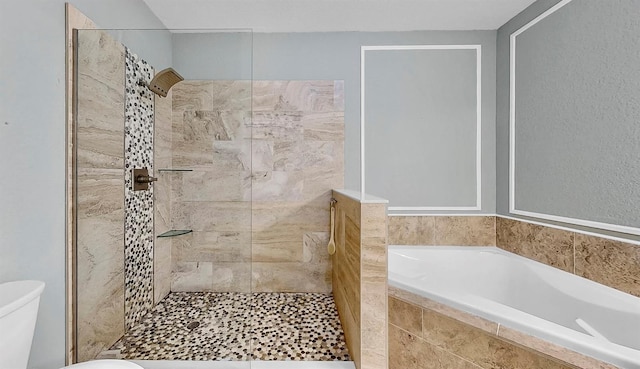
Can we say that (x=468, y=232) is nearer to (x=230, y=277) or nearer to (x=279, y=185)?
(x=279, y=185)

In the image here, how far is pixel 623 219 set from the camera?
1.60 metres

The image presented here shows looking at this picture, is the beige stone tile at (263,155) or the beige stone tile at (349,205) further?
the beige stone tile at (263,155)

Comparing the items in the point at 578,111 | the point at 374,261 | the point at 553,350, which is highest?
the point at 578,111

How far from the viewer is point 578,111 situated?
6.09ft

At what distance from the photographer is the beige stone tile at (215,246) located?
1.71m

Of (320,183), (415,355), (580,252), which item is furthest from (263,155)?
(580,252)

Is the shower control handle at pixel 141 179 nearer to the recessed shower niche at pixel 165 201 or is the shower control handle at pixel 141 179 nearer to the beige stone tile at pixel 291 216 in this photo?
the recessed shower niche at pixel 165 201

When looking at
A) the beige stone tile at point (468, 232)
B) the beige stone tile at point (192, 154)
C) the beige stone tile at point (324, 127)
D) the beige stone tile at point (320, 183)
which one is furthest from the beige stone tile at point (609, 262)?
the beige stone tile at point (192, 154)

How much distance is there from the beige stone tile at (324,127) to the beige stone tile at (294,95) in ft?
0.22

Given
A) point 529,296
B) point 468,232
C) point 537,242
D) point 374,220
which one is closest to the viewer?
point 374,220

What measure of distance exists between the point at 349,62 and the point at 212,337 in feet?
7.46

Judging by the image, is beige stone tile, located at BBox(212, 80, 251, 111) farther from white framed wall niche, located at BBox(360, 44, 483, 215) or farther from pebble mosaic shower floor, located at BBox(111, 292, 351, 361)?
white framed wall niche, located at BBox(360, 44, 483, 215)

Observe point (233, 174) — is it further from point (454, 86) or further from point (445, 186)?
point (454, 86)

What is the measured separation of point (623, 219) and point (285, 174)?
2.15 metres
